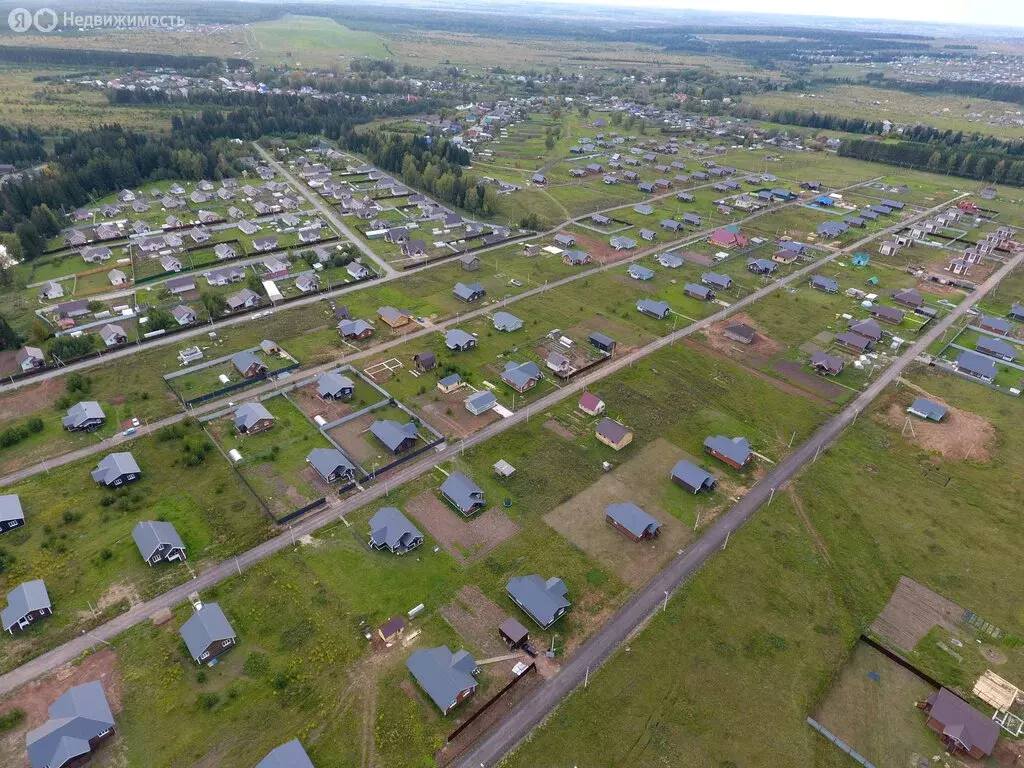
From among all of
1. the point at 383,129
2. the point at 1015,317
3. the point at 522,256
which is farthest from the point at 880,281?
the point at 383,129

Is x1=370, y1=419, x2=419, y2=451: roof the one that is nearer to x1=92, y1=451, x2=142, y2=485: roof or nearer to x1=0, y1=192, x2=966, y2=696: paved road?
x1=0, y1=192, x2=966, y2=696: paved road

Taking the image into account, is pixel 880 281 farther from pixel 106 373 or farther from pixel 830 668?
pixel 106 373

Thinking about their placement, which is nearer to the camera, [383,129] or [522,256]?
[522,256]

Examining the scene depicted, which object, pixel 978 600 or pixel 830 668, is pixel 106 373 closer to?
pixel 830 668

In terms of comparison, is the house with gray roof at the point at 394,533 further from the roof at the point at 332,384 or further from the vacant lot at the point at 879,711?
the vacant lot at the point at 879,711

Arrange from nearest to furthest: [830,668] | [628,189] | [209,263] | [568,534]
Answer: [830,668]
[568,534]
[209,263]
[628,189]

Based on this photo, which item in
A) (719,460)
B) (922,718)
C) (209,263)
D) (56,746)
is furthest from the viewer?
(209,263)
